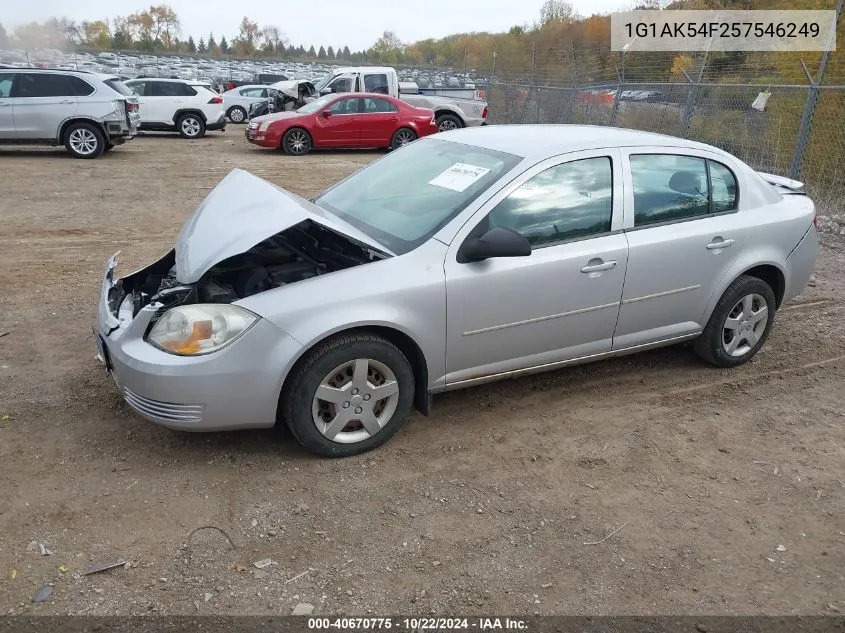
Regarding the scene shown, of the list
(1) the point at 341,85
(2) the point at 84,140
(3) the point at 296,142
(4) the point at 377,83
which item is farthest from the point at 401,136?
(2) the point at 84,140

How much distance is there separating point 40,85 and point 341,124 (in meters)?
6.08

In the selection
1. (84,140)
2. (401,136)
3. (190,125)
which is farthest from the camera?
(190,125)

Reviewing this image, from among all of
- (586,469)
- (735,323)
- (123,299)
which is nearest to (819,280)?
(735,323)

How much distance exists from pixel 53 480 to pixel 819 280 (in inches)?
269

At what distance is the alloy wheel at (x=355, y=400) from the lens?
11.7 ft

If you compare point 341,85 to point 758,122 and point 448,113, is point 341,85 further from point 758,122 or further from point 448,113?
point 758,122

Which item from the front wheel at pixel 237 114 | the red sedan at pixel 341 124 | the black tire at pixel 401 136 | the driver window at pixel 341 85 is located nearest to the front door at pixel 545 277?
the red sedan at pixel 341 124

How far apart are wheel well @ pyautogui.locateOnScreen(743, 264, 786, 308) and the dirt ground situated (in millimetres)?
516

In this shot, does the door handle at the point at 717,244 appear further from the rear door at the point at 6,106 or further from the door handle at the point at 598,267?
the rear door at the point at 6,106

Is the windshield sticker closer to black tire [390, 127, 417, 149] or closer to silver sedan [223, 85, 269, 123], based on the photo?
black tire [390, 127, 417, 149]

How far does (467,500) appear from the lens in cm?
342

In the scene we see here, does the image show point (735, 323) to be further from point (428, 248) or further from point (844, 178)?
point (844, 178)

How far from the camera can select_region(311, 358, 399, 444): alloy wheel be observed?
11.7ft

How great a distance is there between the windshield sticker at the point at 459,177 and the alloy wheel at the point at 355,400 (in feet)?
3.78
